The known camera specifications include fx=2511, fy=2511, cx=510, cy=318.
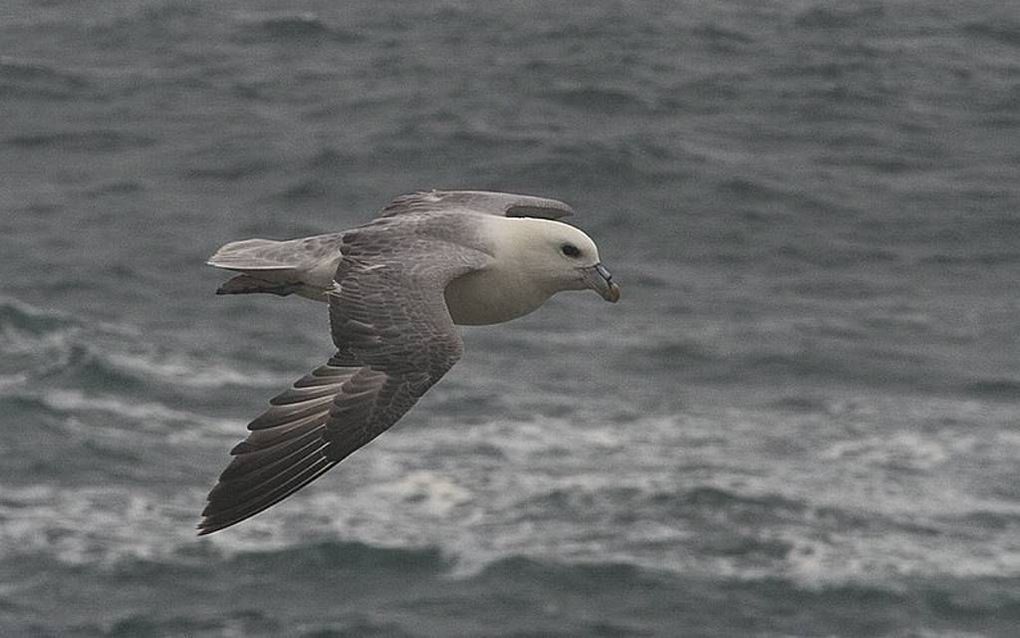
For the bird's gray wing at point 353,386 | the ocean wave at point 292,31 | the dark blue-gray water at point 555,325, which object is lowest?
the dark blue-gray water at point 555,325

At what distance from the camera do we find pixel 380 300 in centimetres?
1426

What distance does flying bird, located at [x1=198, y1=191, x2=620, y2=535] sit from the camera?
13.6 metres

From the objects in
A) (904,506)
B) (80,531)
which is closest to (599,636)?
(904,506)

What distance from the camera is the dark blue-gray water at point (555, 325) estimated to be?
132 ft

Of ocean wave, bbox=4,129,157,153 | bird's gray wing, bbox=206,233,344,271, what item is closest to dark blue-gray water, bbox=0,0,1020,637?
ocean wave, bbox=4,129,157,153

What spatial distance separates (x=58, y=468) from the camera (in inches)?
1666

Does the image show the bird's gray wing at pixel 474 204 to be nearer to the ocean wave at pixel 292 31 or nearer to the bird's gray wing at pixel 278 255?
the bird's gray wing at pixel 278 255

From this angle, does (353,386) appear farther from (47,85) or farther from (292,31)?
(292,31)

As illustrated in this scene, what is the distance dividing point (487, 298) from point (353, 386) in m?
1.47

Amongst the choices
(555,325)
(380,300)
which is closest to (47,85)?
(555,325)

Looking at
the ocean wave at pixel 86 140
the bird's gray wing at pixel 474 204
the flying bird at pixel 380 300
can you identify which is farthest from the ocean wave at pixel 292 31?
the flying bird at pixel 380 300

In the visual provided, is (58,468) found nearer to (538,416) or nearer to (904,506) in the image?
(538,416)

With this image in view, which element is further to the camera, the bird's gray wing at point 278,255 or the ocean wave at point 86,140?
the ocean wave at point 86,140

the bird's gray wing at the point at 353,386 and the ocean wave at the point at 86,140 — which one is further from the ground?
the bird's gray wing at the point at 353,386
